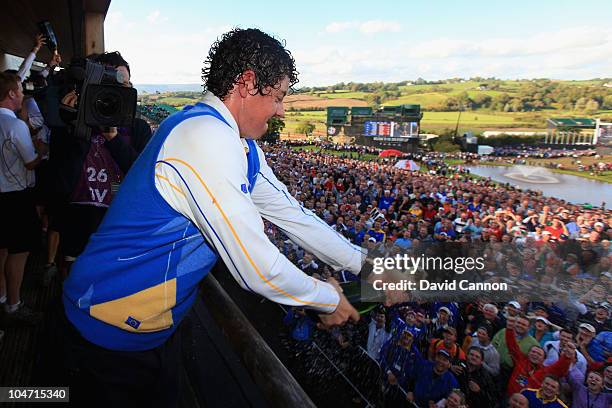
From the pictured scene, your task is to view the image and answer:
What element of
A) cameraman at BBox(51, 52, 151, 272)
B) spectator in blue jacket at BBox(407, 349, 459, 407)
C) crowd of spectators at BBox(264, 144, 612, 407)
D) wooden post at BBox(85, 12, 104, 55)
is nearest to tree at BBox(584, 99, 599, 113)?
crowd of spectators at BBox(264, 144, 612, 407)

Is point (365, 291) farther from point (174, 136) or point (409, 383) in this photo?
point (409, 383)

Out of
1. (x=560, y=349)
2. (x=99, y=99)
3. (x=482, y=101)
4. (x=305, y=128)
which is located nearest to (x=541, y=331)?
(x=560, y=349)

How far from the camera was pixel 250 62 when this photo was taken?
4.37ft

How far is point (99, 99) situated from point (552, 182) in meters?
42.3

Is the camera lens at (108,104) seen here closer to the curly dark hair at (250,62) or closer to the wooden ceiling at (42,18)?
the curly dark hair at (250,62)

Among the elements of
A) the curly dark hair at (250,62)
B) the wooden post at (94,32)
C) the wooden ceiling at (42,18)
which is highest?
the wooden ceiling at (42,18)

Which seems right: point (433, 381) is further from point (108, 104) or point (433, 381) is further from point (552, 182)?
point (552, 182)

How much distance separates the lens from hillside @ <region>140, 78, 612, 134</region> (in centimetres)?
6356

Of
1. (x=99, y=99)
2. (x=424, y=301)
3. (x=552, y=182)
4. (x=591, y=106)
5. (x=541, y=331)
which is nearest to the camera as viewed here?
(x=99, y=99)

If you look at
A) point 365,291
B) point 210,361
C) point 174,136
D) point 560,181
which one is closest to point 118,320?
point 174,136

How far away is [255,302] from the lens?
8.51 m

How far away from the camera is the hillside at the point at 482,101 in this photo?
63.6 metres

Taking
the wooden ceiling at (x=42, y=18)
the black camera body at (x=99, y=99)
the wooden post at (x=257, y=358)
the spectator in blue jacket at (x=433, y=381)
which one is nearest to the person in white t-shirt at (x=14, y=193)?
the black camera body at (x=99, y=99)

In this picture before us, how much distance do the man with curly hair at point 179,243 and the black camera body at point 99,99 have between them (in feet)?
2.25
